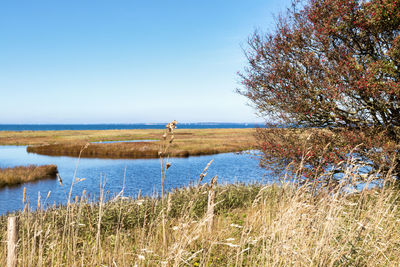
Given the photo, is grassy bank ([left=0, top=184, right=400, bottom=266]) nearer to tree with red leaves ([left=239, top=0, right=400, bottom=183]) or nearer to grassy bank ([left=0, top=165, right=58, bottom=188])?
tree with red leaves ([left=239, top=0, right=400, bottom=183])

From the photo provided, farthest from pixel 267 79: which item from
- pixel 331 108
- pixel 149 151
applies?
pixel 149 151

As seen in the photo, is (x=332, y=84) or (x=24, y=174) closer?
(x=332, y=84)

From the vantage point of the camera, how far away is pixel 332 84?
7996mm

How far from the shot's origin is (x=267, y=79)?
29.9 ft

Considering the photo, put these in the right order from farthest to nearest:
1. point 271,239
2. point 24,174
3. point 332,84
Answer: point 24,174
point 332,84
point 271,239

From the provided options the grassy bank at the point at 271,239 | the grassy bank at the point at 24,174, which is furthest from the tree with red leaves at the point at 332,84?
the grassy bank at the point at 24,174

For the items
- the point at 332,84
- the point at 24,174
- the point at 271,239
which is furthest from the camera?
the point at 24,174

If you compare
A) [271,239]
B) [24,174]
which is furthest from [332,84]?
[24,174]

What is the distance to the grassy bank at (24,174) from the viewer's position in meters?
24.4

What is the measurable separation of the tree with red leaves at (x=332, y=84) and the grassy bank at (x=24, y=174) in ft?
→ 78.7

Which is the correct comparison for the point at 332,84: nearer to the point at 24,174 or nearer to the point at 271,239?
the point at 271,239

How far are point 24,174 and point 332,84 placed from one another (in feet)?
90.2

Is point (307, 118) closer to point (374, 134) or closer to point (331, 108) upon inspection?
point (331, 108)

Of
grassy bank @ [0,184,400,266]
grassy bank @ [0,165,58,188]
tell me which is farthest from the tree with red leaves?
grassy bank @ [0,165,58,188]
